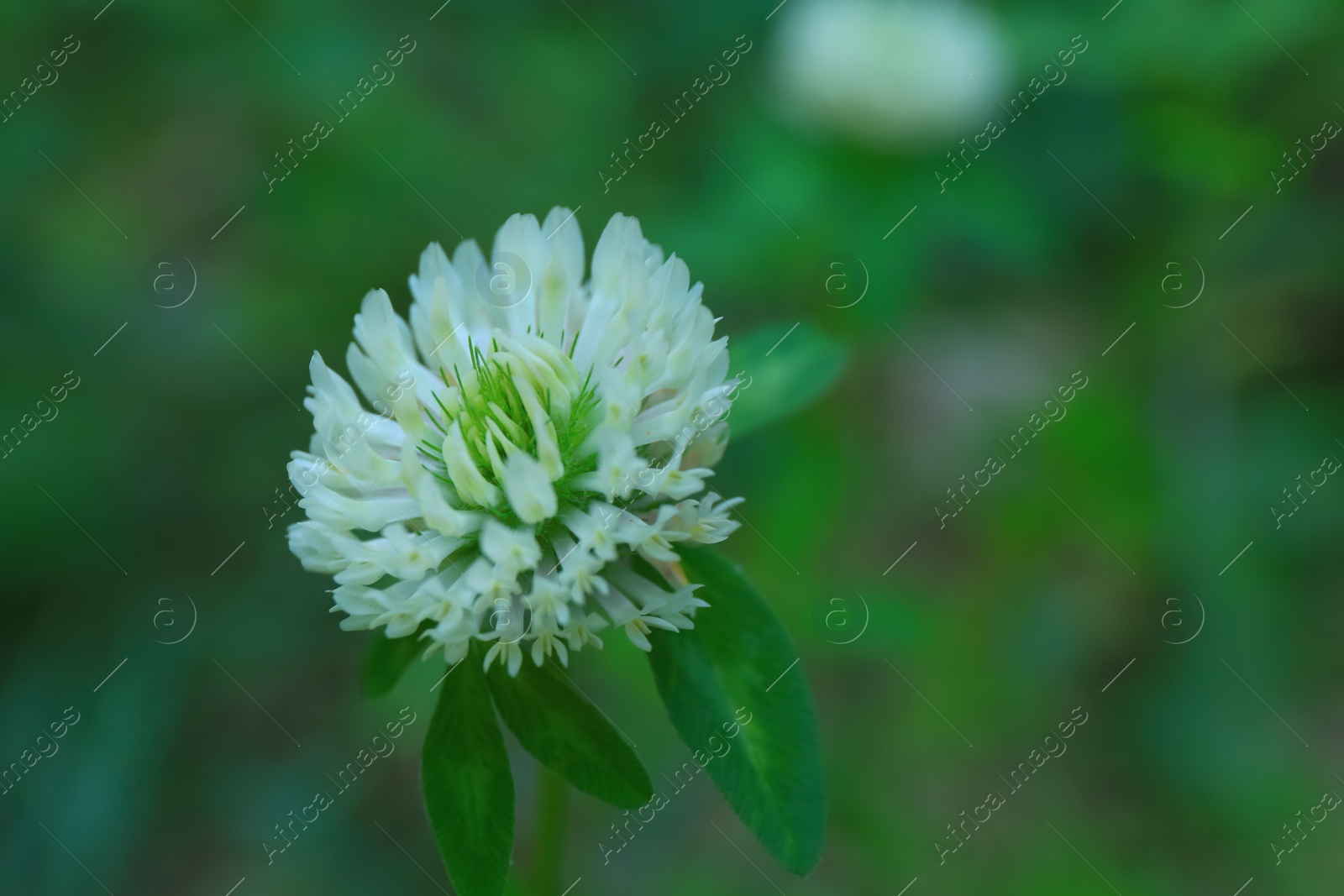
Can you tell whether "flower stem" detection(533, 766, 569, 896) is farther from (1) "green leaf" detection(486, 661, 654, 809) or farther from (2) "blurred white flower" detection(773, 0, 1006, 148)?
(2) "blurred white flower" detection(773, 0, 1006, 148)

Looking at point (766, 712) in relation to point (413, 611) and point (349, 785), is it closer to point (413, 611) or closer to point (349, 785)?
point (413, 611)

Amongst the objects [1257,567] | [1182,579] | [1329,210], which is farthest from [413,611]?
[1329,210]

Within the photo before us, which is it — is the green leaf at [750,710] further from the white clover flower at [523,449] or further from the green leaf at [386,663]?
the green leaf at [386,663]

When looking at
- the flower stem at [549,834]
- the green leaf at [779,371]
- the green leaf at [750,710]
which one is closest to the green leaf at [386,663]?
the flower stem at [549,834]

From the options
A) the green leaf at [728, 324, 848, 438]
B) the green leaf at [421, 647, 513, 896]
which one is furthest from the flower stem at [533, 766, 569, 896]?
the green leaf at [728, 324, 848, 438]

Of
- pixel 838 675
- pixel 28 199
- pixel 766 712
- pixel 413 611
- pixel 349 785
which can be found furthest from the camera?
pixel 28 199

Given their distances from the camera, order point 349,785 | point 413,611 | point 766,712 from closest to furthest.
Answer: point 413,611, point 766,712, point 349,785

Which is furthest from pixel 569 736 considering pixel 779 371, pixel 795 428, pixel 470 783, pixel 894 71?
pixel 894 71
